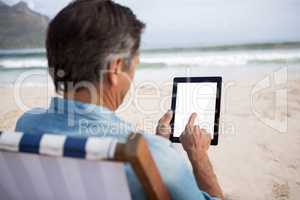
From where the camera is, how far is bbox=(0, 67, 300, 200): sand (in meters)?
2.22

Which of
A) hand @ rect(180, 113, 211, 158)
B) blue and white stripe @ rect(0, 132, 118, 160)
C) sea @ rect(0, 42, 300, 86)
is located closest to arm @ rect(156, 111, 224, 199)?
hand @ rect(180, 113, 211, 158)

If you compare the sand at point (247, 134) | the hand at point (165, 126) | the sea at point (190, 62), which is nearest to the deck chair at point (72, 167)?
the hand at point (165, 126)

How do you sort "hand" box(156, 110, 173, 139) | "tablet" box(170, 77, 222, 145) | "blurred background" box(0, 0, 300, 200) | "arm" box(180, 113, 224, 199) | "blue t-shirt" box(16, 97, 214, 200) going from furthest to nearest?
"blurred background" box(0, 0, 300, 200) → "tablet" box(170, 77, 222, 145) → "hand" box(156, 110, 173, 139) → "arm" box(180, 113, 224, 199) → "blue t-shirt" box(16, 97, 214, 200)

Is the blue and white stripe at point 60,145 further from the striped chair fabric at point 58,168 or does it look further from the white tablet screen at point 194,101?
the white tablet screen at point 194,101

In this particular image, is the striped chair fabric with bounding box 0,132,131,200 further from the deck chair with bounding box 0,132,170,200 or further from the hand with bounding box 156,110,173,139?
the hand with bounding box 156,110,173,139

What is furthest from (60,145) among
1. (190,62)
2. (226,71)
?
(190,62)

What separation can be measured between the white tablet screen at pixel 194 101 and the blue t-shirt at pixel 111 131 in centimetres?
58

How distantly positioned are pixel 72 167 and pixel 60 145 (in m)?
0.08

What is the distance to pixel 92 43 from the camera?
893 mm

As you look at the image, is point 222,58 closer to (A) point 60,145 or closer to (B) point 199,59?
(B) point 199,59

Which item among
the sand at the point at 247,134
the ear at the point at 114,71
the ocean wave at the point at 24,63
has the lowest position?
the sand at the point at 247,134

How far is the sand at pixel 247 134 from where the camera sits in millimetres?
2223

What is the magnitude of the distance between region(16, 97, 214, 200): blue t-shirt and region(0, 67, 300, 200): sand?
4.43ft

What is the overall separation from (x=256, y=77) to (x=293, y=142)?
1.38 m
